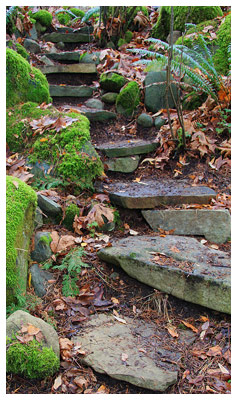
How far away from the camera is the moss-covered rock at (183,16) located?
6.96 m

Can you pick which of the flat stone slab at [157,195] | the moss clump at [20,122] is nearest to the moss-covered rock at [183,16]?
the moss clump at [20,122]

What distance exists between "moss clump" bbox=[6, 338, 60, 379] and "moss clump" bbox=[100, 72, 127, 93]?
498 cm

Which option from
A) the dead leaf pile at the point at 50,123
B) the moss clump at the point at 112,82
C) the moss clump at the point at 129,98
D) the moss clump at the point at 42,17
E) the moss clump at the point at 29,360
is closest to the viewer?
the moss clump at the point at 29,360

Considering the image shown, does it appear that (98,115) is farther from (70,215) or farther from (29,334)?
(29,334)

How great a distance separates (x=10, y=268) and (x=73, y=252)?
0.75 m

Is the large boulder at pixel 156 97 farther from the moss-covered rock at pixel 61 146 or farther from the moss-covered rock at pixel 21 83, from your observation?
the moss-covered rock at pixel 21 83

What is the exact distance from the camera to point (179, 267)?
293 centimetres

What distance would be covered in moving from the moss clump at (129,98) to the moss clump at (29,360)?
4.50 meters

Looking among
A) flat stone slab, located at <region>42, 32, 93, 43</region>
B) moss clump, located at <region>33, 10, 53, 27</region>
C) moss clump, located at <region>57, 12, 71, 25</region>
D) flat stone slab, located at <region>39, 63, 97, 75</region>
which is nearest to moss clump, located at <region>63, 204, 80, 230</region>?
flat stone slab, located at <region>39, 63, 97, 75</region>

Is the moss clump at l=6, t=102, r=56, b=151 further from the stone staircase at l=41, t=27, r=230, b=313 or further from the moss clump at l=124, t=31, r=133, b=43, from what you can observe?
the moss clump at l=124, t=31, r=133, b=43

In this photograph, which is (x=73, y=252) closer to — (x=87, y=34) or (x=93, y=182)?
(x=93, y=182)

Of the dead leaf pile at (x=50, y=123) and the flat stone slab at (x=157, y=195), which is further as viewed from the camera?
the dead leaf pile at (x=50, y=123)

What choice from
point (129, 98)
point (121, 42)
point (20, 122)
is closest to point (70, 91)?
point (129, 98)

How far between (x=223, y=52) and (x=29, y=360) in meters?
5.54
